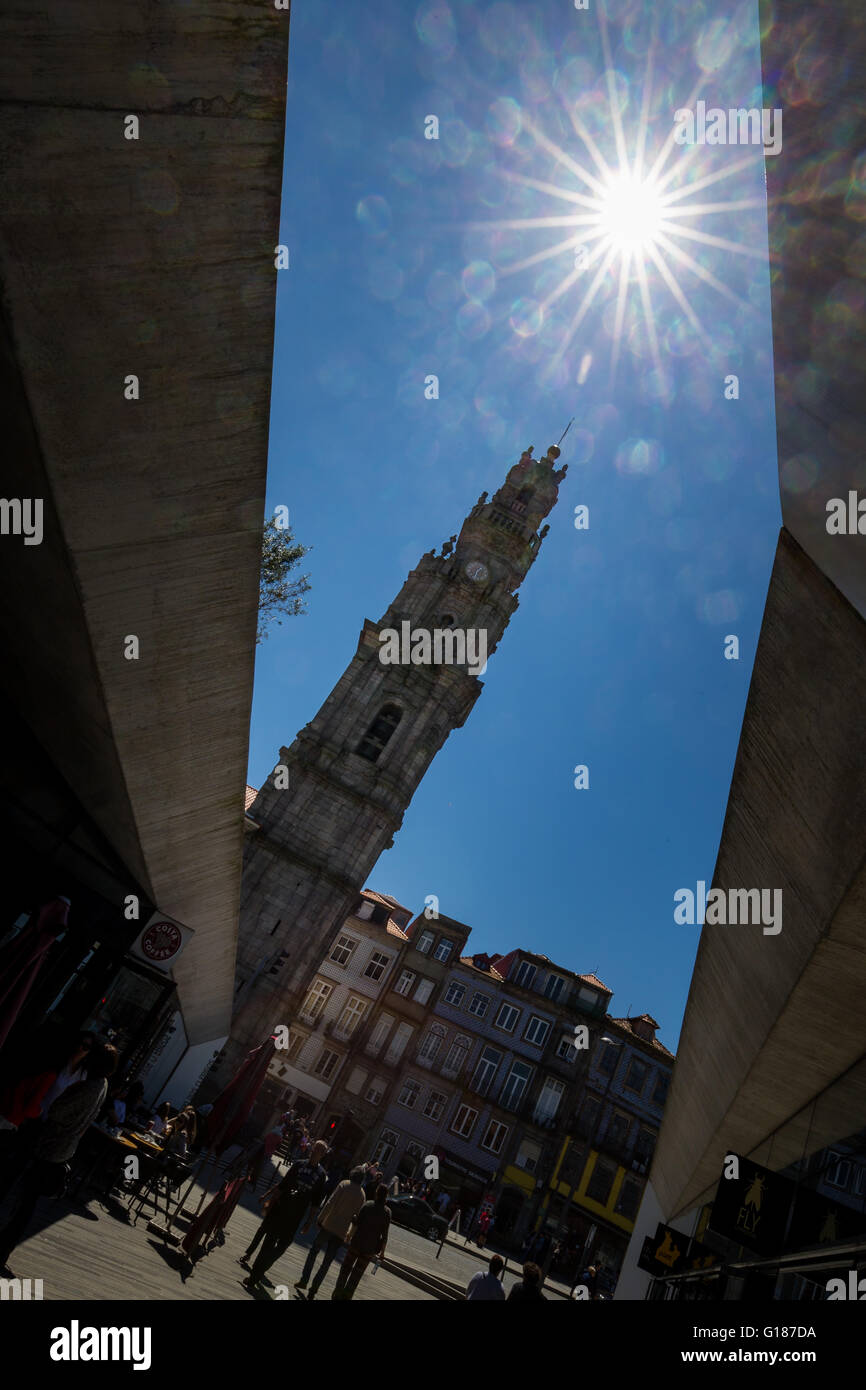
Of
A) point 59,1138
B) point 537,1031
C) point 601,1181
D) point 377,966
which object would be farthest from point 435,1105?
point 59,1138

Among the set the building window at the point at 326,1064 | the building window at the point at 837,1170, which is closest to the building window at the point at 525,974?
Result: the building window at the point at 326,1064

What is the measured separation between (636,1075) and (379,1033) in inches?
624

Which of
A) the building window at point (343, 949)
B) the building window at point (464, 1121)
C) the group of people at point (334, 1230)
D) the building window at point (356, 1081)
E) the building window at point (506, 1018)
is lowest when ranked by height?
the group of people at point (334, 1230)

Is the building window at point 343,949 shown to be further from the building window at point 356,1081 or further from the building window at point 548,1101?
the building window at point 548,1101

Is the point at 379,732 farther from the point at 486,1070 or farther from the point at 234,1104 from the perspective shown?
the point at 234,1104

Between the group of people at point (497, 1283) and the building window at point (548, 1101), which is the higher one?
the building window at point (548, 1101)

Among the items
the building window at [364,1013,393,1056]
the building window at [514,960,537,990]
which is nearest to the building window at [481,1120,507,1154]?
the building window at [364,1013,393,1056]

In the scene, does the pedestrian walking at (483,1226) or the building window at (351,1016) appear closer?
the pedestrian walking at (483,1226)

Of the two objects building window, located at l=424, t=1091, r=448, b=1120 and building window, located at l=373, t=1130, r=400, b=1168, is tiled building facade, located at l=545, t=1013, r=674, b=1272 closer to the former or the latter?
building window, located at l=424, t=1091, r=448, b=1120

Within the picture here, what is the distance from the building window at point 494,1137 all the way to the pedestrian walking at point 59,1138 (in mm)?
39781

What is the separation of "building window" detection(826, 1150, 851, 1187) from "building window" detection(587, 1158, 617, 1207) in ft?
130

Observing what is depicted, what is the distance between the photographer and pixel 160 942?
1030 cm

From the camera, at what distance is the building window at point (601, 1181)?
130ft
